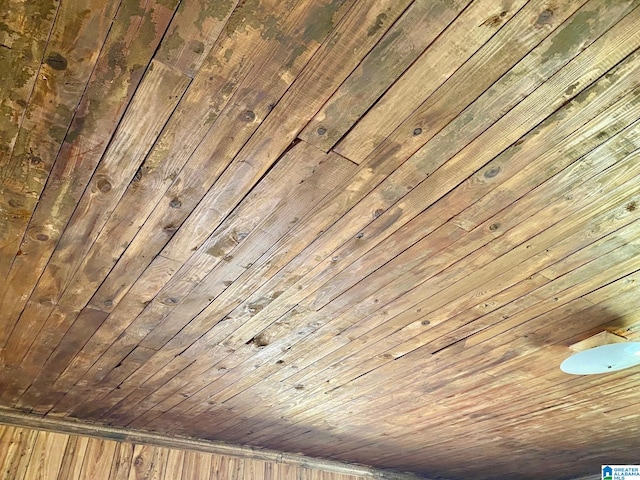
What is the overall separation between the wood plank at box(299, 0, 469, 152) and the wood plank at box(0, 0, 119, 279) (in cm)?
47

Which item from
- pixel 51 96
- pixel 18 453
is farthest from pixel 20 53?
pixel 18 453

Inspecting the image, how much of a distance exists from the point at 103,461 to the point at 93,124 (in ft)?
8.16

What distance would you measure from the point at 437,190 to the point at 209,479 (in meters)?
2.75

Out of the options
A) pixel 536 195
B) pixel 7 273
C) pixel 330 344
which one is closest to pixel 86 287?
pixel 7 273

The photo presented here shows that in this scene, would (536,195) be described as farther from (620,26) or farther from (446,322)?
(446,322)

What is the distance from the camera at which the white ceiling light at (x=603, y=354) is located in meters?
1.66

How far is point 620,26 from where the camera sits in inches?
33.6

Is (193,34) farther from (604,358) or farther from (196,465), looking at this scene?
(196,465)

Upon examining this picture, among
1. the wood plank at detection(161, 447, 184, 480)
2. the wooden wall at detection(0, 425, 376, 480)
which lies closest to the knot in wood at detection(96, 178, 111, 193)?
the wooden wall at detection(0, 425, 376, 480)

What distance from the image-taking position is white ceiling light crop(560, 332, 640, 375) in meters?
1.66

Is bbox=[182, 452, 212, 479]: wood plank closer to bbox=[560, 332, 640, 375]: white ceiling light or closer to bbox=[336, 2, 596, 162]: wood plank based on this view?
bbox=[560, 332, 640, 375]: white ceiling light

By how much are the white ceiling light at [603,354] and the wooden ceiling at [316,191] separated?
0.15 feet

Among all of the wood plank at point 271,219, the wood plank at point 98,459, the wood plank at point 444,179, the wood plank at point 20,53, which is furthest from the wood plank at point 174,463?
the wood plank at point 20,53

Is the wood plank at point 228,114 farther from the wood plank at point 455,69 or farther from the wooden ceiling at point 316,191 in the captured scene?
the wood plank at point 455,69
